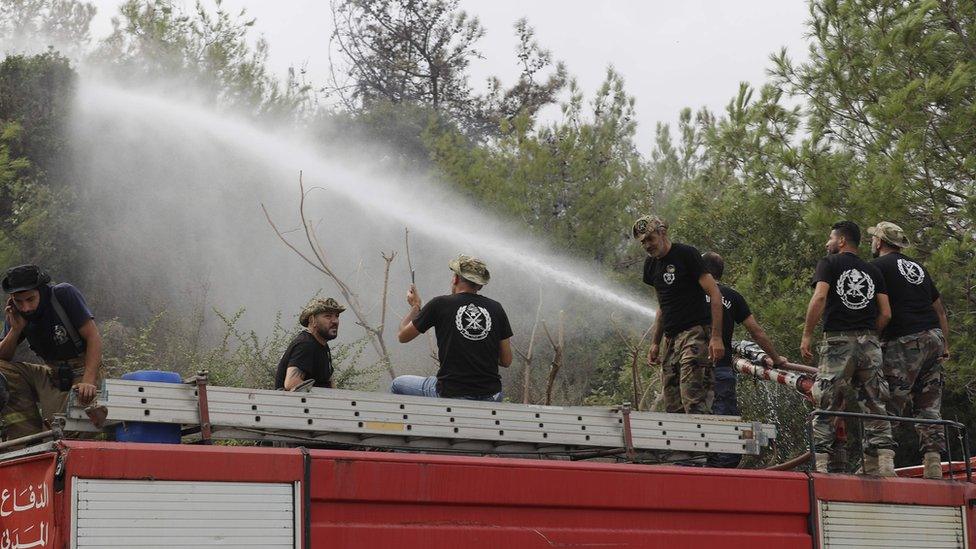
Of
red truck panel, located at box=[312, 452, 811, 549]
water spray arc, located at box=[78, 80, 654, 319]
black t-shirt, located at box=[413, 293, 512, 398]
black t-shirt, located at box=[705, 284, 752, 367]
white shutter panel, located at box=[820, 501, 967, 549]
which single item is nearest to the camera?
red truck panel, located at box=[312, 452, 811, 549]

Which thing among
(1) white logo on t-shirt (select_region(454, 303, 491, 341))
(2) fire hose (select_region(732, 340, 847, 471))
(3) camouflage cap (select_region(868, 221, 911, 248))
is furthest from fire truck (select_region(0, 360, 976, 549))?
(3) camouflage cap (select_region(868, 221, 911, 248))

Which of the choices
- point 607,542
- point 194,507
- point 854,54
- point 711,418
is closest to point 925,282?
point 711,418

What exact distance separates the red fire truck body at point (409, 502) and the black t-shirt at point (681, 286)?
184 cm

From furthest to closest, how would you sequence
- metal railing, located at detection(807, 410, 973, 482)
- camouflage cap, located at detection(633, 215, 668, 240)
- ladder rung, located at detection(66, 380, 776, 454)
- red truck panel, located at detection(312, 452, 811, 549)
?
camouflage cap, located at detection(633, 215, 668, 240)
metal railing, located at detection(807, 410, 973, 482)
ladder rung, located at detection(66, 380, 776, 454)
red truck panel, located at detection(312, 452, 811, 549)

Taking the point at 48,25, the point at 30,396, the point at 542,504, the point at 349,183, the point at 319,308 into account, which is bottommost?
the point at 542,504

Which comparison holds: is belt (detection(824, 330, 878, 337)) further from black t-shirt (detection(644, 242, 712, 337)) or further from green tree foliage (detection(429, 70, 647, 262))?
green tree foliage (detection(429, 70, 647, 262))

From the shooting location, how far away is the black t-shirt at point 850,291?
655 cm

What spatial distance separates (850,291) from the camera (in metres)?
6.59

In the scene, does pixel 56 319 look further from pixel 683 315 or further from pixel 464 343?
pixel 683 315

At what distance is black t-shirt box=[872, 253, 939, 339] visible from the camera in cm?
691

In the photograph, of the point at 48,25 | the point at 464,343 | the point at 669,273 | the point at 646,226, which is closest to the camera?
the point at 464,343

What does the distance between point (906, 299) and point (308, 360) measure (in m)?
3.39

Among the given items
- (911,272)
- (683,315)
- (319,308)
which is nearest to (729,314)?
(683,315)

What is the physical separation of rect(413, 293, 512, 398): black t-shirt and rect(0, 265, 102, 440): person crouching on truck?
1636mm
